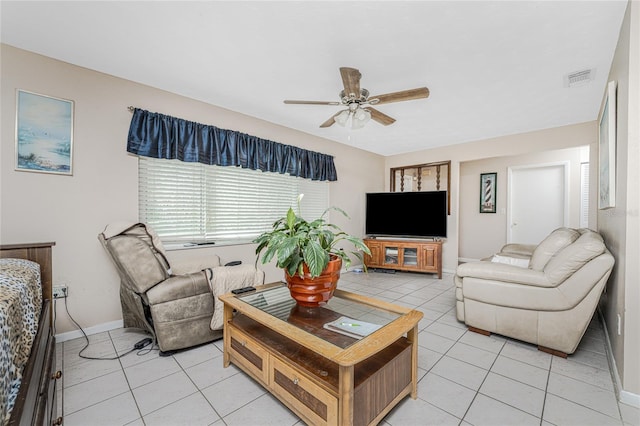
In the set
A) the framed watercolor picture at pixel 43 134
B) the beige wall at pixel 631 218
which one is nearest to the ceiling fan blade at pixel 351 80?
the beige wall at pixel 631 218

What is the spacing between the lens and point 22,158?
2.17 metres

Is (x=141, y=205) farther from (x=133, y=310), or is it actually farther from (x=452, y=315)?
(x=452, y=315)

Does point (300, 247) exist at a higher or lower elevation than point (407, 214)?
lower

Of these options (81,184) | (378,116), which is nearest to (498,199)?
(378,116)

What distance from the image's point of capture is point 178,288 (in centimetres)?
208

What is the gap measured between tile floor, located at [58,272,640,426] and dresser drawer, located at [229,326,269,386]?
12 cm

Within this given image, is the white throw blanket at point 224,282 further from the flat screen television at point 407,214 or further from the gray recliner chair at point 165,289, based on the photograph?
the flat screen television at point 407,214

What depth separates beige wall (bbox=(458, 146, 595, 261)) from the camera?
4641mm

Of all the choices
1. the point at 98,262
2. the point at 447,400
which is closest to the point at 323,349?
the point at 447,400

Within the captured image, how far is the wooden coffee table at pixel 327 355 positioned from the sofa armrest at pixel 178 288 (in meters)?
0.37

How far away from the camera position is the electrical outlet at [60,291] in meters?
2.31

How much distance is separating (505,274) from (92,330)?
12.1ft

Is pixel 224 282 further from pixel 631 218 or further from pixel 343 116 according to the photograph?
pixel 631 218

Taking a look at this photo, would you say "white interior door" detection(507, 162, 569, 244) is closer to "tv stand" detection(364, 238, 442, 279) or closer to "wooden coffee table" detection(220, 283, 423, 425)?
"tv stand" detection(364, 238, 442, 279)
